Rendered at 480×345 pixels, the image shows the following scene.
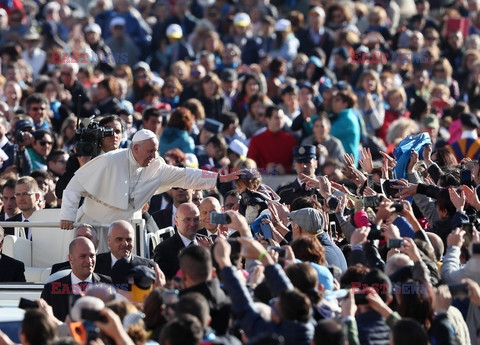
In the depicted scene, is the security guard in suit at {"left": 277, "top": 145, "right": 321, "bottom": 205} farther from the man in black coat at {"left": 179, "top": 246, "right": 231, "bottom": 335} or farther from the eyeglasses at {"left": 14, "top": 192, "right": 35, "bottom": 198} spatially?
the man in black coat at {"left": 179, "top": 246, "right": 231, "bottom": 335}

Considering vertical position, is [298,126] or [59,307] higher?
[59,307]

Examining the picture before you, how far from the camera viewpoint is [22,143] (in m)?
17.2

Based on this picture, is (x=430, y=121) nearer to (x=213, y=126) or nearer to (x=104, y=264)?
(x=213, y=126)

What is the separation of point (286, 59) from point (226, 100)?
2709mm

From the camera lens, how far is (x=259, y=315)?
933cm

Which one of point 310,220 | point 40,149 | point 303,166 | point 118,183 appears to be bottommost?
point 40,149

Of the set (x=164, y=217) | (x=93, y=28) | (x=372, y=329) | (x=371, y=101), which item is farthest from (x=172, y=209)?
(x=93, y=28)

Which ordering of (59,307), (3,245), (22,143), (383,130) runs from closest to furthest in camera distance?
(59,307) < (3,245) < (22,143) < (383,130)

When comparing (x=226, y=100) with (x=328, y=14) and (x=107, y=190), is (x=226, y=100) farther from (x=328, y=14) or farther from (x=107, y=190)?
(x=107, y=190)

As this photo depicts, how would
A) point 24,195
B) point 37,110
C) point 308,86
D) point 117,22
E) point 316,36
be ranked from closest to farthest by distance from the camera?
1. point 24,195
2. point 37,110
3. point 308,86
4. point 316,36
5. point 117,22

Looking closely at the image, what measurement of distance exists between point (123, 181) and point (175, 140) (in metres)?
4.18

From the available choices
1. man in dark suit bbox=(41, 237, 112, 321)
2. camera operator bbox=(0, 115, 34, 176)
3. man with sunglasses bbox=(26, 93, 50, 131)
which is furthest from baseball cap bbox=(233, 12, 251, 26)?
man in dark suit bbox=(41, 237, 112, 321)

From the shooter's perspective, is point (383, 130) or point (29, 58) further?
point (29, 58)

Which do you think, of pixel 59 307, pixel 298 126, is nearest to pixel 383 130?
pixel 298 126
